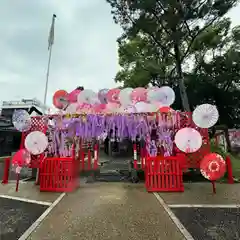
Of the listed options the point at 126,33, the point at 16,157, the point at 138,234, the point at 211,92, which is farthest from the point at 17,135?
the point at 138,234

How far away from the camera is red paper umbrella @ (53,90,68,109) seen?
7.40 meters

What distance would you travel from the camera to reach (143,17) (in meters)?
13.0

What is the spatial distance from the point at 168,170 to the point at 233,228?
2.85 meters

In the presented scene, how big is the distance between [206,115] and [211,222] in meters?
3.12

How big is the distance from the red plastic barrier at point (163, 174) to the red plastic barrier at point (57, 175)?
91.2 inches

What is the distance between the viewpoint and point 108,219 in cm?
402

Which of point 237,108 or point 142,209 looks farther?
point 237,108

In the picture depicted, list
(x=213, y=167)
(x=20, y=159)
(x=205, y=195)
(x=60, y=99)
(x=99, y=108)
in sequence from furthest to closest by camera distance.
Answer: (x=60, y=99) → (x=99, y=108) → (x=20, y=159) → (x=213, y=167) → (x=205, y=195)

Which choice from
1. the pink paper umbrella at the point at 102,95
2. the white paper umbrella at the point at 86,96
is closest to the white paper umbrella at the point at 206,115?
the pink paper umbrella at the point at 102,95

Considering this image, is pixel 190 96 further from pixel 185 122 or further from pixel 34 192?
pixel 34 192

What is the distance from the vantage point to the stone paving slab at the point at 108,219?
3.33 meters

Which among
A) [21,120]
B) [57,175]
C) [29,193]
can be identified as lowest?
[29,193]

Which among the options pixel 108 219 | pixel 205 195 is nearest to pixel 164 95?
pixel 205 195

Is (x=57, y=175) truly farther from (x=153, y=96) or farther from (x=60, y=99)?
(x=153, y=96)
